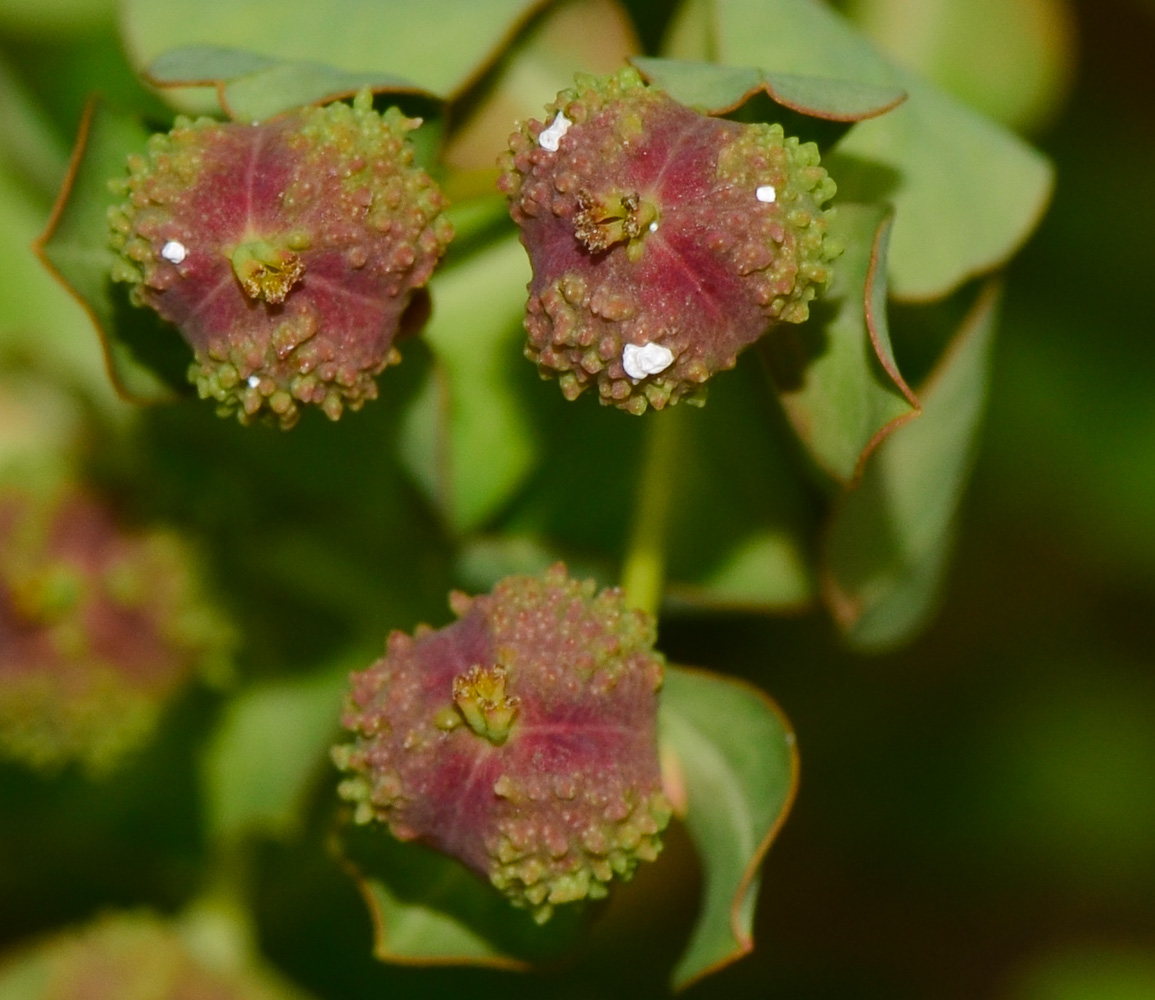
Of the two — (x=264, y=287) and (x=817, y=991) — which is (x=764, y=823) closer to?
(x=264, y=287)

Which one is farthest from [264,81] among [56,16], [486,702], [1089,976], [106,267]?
[1089,976]

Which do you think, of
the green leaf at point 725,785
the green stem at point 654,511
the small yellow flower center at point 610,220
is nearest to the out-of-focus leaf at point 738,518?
the green stem at point 654,511

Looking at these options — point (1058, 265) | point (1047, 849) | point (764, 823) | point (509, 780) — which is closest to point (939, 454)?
point (764, 823)

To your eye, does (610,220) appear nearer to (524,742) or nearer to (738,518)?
(524,742)

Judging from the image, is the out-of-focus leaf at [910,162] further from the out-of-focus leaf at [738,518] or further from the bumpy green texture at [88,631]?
the bumpy green texture at [88,631]

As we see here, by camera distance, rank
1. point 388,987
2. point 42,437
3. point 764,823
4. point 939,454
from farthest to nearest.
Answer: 1. point 388,987
2. point 42,437
3. point 939,454
4. point 764,823
